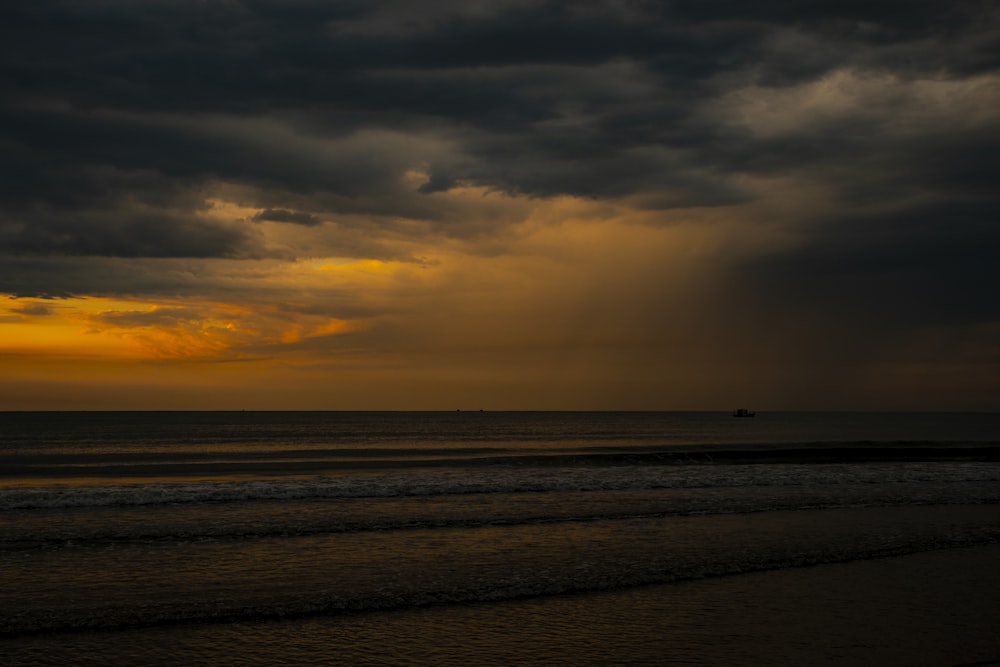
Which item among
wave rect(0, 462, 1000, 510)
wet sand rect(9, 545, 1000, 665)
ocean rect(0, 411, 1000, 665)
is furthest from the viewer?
wave rect(0, 462, 1000, 510)

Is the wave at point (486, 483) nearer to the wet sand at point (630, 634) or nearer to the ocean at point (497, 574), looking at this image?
the ocean at point (497, 574)

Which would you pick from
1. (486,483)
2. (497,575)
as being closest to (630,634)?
(497,575)

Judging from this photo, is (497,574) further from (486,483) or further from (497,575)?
(486,483)

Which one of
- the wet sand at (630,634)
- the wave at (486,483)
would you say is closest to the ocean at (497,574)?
the wet sand at (630,634)

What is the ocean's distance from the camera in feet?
40.4

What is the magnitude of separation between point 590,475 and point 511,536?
61.0ft

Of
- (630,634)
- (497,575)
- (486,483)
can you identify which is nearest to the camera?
(630,634)

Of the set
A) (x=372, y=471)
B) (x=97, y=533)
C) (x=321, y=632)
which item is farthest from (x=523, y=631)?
(x=372, y=471)

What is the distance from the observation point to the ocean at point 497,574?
1230 centimetres

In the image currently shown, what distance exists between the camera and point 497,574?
17.1m

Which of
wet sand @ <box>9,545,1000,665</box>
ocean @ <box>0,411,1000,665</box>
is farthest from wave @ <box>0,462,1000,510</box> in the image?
wet sand @ <box>9,545,1000,665</box>

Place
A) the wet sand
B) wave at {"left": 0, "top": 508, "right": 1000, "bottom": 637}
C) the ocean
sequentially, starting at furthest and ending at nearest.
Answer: wave at {"left": 0, "top": 508, "right": 1000, "bottom": 637} → the ocean → the wet sand

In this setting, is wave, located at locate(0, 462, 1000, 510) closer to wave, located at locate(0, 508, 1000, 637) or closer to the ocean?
the ocean

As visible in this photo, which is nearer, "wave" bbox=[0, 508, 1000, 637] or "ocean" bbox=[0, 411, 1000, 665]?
"ocean" bbox=[0, 411, 1000, 665]
